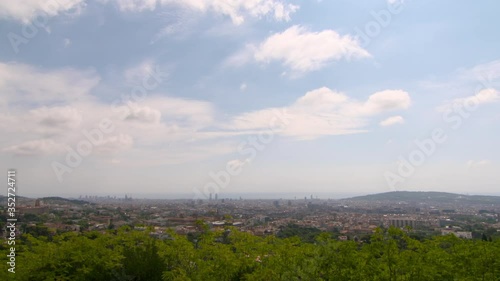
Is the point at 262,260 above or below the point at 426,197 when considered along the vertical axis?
above

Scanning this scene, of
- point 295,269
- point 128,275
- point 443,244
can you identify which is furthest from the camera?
point 443,244

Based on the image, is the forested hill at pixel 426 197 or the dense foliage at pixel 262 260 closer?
the dense foliage at pixel 262 260

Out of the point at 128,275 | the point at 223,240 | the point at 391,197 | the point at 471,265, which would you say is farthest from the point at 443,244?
the point at 391,197

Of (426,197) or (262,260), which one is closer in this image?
(262,260)

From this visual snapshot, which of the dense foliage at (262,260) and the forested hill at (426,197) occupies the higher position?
the dense foliage at (262,260)

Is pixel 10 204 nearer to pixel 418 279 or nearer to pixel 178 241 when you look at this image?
pixel 178 241

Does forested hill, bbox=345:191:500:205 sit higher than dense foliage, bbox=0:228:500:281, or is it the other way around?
dense foliage, bbox=0:228:500:281

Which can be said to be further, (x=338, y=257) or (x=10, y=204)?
(x=10, y=204)

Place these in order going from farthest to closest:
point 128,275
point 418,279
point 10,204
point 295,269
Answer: point 128,275
point 10,204
point 295,269
point 418,279
